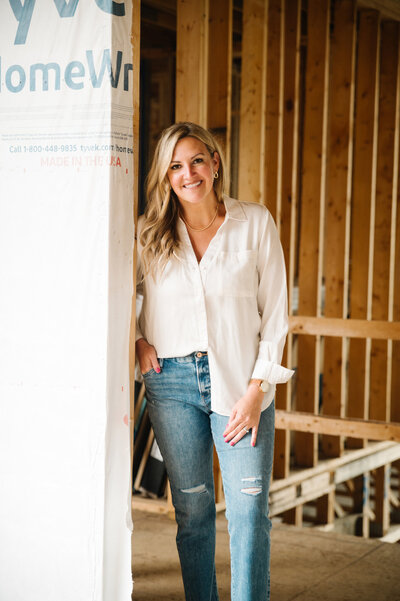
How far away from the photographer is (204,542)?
2.47 m

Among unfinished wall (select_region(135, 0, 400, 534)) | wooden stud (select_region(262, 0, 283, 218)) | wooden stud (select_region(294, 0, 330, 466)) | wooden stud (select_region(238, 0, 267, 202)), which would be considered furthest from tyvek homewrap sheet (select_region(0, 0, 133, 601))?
wooden stud (select_region(294, 0, 330, 466))

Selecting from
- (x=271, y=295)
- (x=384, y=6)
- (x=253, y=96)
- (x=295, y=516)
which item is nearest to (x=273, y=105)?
(x=253, y=96)

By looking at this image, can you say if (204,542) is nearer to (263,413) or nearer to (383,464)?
(263,413)

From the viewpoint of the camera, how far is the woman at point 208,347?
7.71 ft

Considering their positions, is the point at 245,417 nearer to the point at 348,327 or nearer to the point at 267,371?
the point at 267,371

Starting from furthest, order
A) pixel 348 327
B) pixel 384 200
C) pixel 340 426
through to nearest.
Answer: pixel 384 200, pixel 348 327, pixel 340 426

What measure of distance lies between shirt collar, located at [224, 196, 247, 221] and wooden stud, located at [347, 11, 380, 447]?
10.8ft

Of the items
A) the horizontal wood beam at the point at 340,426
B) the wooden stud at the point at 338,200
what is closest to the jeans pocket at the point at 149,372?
the horizontal wood beam at the point at 340,426

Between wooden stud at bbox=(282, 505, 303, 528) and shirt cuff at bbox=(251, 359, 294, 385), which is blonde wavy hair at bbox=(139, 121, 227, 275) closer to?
shirt cuff at bbox=(251, 359, 294, 385)

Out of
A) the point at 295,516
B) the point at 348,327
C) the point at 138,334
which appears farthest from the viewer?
the point at 295,516

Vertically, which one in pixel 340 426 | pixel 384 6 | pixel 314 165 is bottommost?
pixel 340 426

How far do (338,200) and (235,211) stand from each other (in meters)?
3.10

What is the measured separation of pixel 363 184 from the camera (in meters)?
5.58

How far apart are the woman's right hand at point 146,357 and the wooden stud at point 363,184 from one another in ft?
11.3
